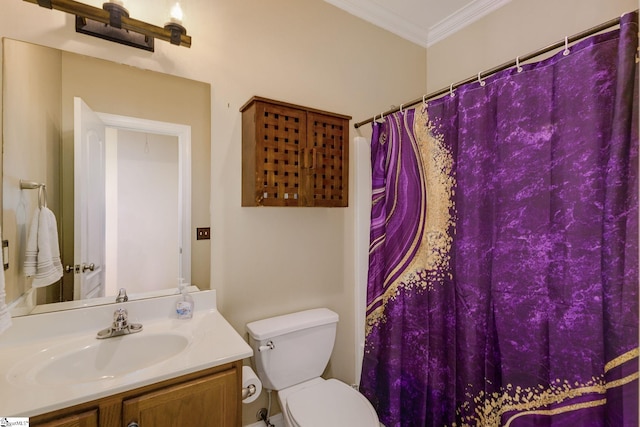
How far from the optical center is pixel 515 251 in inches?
48.8

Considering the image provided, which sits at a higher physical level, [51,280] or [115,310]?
[51,280]

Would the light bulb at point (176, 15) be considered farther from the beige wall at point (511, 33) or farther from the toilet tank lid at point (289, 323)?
the beige wall at point (511, 33)

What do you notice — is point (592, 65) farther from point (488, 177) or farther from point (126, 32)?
point (126, 32)

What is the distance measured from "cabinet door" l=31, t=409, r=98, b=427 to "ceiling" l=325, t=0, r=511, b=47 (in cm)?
219

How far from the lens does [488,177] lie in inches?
53.1

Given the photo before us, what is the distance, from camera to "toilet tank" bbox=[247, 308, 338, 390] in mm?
1476

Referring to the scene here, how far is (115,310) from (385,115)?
1.71 meters

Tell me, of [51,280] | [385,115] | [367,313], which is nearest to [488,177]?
[385,115]

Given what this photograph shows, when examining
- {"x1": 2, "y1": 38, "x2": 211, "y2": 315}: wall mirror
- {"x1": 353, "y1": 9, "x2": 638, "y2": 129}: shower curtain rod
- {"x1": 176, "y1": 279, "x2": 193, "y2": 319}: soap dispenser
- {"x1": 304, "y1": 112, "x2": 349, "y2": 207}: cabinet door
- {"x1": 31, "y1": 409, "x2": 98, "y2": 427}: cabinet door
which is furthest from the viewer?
{"x1": 304, "y1": 112, "x2": 349, "y2": 207}: cabinet door

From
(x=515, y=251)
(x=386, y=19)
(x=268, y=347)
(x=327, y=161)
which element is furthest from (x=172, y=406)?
(x=386, y=19)

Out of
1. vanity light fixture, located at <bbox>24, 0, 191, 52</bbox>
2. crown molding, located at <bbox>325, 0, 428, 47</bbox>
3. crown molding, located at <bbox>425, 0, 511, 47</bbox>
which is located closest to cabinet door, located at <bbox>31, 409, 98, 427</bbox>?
vanity light fixture, located at <bbox>24, 0, 191, 52</bbox>

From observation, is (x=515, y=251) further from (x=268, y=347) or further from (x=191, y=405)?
(x=191, y=405)

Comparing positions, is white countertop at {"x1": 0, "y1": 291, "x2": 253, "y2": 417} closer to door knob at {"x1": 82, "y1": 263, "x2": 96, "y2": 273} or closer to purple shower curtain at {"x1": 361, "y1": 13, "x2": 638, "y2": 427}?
door knob at {"x1": 82, "y1": 263, "x2": 96, "y2": 273}

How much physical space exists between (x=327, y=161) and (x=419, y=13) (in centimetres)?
128
